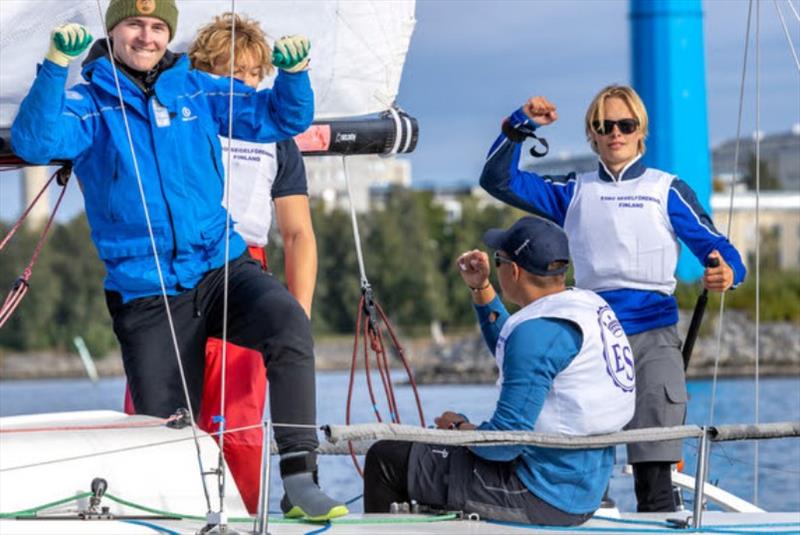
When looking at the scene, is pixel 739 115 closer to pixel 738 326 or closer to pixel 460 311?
pixel 738 326

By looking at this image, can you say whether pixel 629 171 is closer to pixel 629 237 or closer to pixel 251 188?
pixel 629 237

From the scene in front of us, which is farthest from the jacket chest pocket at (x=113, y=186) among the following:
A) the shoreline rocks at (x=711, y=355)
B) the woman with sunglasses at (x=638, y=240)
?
the shoreline rocks at (x=711, y=355)

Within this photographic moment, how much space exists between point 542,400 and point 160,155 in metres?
1.14

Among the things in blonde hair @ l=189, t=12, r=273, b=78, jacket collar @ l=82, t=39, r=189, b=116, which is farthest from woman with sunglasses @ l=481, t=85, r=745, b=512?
jacket collar @ l=82, t=39, r=189, b=116

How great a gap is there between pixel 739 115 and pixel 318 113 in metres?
1.55

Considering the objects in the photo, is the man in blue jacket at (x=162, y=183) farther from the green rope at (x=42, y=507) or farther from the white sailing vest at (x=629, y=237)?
the white sailing vest at (x=629, y=237)

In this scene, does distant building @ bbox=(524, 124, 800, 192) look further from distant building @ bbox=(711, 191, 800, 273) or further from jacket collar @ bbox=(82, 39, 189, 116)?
jacket collar @ bbox=(82, 39, 189, 116)

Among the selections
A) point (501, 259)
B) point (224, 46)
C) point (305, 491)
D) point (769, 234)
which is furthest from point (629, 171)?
point (769, 234)

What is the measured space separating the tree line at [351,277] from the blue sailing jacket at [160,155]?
166 ft

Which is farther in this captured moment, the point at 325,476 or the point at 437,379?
the point at 437,379

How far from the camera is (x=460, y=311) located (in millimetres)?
70438

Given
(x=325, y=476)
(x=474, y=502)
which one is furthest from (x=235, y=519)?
(x=325, y=476)

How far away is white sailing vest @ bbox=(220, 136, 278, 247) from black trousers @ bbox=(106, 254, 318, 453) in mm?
537

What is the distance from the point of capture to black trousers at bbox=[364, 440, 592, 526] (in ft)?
14.3
